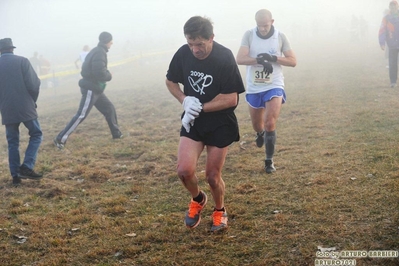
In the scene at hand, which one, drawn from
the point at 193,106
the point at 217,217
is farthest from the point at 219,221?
the point at 193,106

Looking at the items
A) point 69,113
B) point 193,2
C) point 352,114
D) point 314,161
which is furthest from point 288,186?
point 193,2

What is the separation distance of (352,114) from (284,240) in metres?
6.76

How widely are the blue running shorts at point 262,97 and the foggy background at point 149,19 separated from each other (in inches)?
1700

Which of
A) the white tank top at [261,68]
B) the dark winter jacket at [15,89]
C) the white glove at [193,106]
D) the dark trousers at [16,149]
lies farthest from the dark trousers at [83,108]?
the white glove at [193,106]

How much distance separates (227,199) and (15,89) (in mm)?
3713

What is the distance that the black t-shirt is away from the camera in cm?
455

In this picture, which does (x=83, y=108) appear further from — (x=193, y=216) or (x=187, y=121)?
(x=187, y=121)

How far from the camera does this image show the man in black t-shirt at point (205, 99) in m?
4.50

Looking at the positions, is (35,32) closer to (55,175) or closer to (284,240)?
(55,175)

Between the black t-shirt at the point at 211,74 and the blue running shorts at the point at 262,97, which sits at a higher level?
the black t-shirt at the point at 211,74

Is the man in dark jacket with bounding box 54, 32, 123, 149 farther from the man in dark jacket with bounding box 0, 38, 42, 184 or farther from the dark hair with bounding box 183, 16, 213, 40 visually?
the dark hair with bounding box 183, 16, 213, 40

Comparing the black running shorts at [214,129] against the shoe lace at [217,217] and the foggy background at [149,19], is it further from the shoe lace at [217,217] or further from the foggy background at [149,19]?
the foggy background at [149,19]

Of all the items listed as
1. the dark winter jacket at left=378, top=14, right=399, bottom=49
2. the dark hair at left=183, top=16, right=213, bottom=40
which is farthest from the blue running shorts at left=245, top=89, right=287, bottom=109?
the dark winter jacket at left=378, top=14, right=399, bottom=49

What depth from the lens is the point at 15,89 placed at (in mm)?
7340
